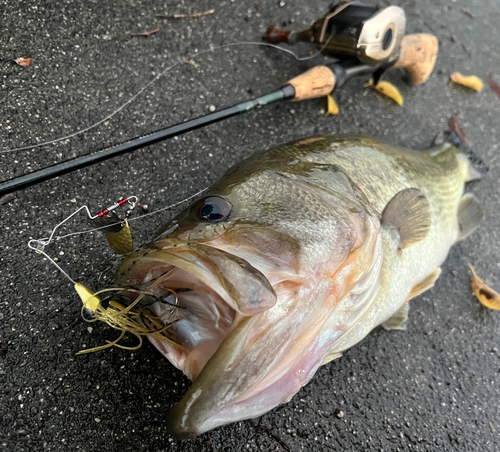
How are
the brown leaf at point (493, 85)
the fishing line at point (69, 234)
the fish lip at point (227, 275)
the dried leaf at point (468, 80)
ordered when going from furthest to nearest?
the brown leaf at point (493, 85) → the dried leaf at point (468, 80) → the fishing line at point (69, 234) → the fish lip at point (227, 275)

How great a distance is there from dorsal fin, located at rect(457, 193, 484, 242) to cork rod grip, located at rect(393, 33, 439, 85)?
0.93 metres

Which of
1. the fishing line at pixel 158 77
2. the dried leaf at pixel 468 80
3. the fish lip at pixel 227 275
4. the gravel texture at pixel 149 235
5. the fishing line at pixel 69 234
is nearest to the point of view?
the fish lip at pixel 227 275

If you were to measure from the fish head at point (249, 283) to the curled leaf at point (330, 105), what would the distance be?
45.4 inches

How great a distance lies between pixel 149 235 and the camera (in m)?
1.77

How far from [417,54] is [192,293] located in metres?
2.18

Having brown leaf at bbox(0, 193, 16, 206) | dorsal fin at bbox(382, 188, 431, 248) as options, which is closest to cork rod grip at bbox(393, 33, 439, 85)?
dorsal fin at bbox(382, 188, 431, 248)

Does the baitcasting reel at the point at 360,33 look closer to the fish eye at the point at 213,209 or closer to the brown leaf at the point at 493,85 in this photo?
the fish eye at the point at 213,209

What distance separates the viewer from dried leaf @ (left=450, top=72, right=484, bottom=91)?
288 cm

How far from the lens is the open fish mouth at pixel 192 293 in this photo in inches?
37.8

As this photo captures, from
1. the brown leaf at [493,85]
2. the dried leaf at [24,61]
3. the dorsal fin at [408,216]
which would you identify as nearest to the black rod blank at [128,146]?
the dried leaf at [24,61]

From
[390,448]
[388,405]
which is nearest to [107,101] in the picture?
[388,405]

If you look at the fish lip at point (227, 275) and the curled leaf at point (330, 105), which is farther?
the curled leaf at point (330, 105)

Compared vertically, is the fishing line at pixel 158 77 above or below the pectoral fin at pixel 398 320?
above

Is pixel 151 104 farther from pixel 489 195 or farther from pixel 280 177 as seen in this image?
pixel 489 195
